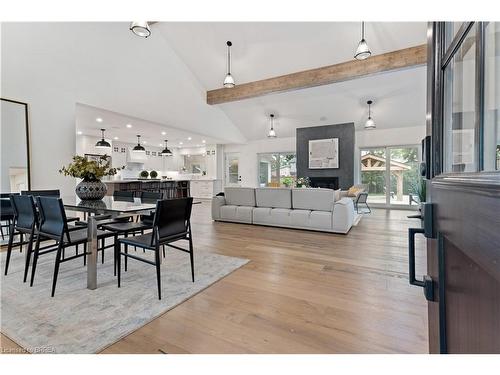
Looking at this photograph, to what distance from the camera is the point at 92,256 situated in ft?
7.55

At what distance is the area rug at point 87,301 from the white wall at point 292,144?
22.9 feet

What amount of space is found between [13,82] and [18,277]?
3.00 meters

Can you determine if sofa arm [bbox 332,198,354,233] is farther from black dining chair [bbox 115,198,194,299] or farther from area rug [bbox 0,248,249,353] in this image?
black dining chair [bbox 115,198,194,299]

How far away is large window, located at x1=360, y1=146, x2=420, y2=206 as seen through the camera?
7.70 m

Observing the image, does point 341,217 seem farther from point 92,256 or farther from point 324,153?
point 324,153

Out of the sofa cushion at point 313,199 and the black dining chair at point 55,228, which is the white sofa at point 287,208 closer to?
the sofa cushion at point 313,199

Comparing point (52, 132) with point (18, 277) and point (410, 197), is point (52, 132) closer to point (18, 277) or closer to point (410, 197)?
point (18, 277)

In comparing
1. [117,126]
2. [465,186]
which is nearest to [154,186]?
Result: [117,126]

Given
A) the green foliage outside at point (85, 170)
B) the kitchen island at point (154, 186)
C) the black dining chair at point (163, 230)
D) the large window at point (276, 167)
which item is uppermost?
the large window at point (276, 167)

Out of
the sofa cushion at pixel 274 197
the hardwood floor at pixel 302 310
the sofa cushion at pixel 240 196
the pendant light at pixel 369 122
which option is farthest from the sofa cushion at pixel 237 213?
the pendant light at pixel 369 122

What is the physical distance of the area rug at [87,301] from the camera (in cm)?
163

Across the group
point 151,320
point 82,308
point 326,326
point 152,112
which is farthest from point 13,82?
point 326,326

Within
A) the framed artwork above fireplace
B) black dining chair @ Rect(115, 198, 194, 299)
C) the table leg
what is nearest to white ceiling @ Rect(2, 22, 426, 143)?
the framed artwork above fireplace
